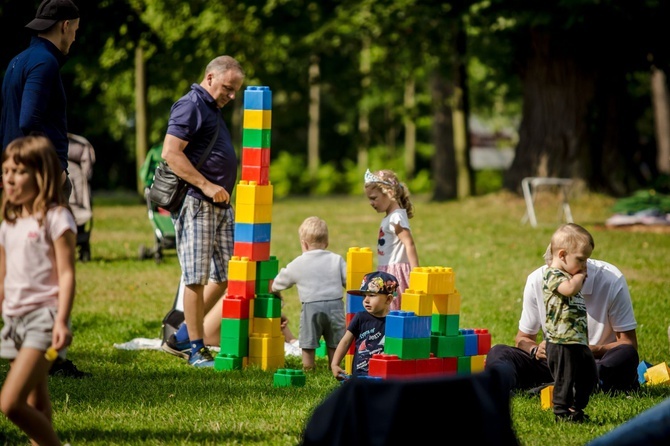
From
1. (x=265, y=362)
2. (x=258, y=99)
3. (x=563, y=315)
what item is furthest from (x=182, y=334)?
(x=563, y=315)

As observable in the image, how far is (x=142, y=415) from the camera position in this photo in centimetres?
612

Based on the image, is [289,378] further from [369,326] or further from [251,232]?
[251,232]

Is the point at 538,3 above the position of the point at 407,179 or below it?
above

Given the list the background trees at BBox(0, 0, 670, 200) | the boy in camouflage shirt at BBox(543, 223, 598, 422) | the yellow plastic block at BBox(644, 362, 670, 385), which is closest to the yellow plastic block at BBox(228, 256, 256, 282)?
the boy in camouflage shirt at BBox(543, 223, 598, 422)

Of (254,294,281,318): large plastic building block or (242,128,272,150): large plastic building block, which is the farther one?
(254,294,281,318): large plastic building block

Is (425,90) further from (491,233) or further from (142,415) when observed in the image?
(142,415)

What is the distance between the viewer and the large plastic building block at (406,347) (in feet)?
21.9

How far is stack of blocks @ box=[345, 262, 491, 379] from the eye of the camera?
6660mm

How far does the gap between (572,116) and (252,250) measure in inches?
628

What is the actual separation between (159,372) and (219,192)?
1.38m

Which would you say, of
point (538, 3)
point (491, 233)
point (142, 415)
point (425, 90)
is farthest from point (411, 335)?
point (425, 90)

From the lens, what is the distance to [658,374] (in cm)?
780

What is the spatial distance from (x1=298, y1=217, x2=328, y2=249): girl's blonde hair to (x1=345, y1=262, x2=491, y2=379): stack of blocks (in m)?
1.13

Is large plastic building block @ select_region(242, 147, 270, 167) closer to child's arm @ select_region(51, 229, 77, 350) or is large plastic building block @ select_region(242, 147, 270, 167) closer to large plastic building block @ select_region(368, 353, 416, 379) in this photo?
large plastic building block @ select_region(368, 353, 416, 379)
